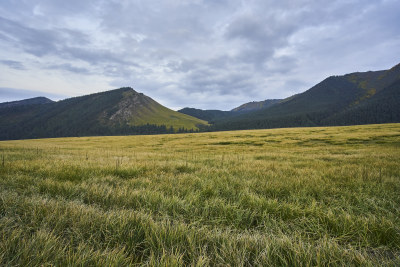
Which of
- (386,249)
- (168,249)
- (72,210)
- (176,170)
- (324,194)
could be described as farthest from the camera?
(176,170)

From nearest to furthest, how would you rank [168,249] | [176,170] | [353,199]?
[168,249]
[353,199]
[176,170]

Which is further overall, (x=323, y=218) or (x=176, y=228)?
(x=323, y=218)

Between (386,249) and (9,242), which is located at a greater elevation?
(9,242)

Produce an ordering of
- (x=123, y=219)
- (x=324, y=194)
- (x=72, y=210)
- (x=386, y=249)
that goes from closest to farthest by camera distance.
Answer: (x=386, y=249) < (x=123, y=219) < (x=72, y=210) < (x=324, y=194)

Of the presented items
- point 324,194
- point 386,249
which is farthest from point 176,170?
point 386,249

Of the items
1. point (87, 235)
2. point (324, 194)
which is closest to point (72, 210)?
point (87, 235)

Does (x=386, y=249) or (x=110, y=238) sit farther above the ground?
(x=110, y=238)

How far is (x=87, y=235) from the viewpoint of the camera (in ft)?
5.98

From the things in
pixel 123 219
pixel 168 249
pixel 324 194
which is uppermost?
pixel 123 219

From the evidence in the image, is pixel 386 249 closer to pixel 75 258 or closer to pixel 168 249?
pixel 168 249

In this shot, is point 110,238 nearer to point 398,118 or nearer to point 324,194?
point 324,194

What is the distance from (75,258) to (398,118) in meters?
266

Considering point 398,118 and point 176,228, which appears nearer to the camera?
point 176,228

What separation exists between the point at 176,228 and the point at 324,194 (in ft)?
10.6
